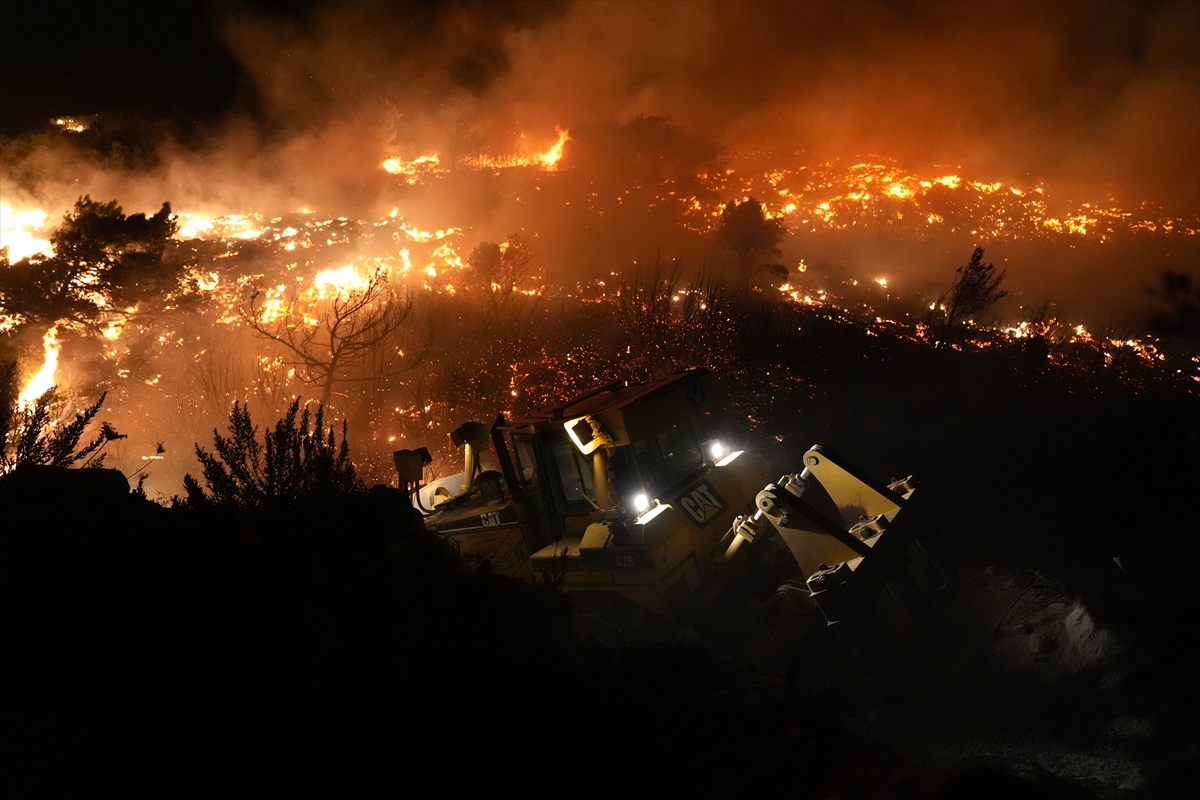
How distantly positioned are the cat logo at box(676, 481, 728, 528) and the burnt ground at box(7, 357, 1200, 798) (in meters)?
2.42

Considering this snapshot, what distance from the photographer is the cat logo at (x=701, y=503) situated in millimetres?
8523

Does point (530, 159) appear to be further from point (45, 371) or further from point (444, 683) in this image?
point (444, 683)

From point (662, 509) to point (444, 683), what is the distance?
4824mm

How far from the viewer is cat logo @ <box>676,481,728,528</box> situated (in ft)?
28.0

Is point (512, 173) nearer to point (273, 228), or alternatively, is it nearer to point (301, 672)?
point (273, 228)

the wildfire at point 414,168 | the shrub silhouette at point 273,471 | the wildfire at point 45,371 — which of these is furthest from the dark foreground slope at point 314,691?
the wildfire at point 414,168

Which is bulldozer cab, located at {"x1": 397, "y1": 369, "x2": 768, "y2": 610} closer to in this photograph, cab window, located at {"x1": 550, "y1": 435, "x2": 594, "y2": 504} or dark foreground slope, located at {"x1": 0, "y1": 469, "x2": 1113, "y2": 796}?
Answer: cab window, located at {"x1": 550, "y1": 435, "x2": 594, "y2": 504}

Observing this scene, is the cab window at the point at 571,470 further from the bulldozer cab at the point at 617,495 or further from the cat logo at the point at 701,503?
the cat logo at the point at 701,503

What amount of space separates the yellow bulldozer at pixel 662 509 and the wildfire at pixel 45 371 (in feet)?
55.8

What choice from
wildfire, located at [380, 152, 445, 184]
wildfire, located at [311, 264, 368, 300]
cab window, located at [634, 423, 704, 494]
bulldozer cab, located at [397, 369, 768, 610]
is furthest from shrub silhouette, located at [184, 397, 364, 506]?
wildfire, located at [380, 152, 445, 184]

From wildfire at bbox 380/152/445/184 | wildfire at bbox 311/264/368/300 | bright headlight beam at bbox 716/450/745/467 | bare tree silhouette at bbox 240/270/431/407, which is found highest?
wildfire at bbox 380/152/445/184

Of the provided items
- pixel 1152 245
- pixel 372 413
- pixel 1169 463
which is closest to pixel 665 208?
pixel 1152 245

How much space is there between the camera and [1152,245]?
62188 mm

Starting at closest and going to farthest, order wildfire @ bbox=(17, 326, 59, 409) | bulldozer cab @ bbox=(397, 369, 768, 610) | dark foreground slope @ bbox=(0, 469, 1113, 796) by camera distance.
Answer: dark foreground slope @ bbox=(0, 469, 1113, 796), bulldozer cab @ bbox=(397, 369, 768, 610), wildfire @ bbox=(17, 326, 59, 409)
